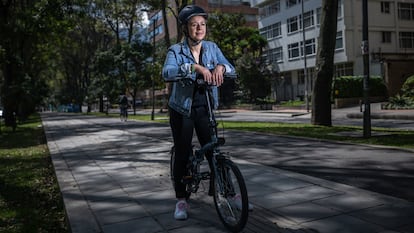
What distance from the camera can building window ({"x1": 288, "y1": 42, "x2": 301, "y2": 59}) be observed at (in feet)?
151

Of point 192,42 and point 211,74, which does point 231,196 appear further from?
point 192,42

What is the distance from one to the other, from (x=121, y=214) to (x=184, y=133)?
3.99ft

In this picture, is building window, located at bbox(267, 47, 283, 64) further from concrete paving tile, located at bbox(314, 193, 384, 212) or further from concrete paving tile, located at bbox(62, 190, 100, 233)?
concrete paving tile, located at bbox(314, 193, 384, 212)

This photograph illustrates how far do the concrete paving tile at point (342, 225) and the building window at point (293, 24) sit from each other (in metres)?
44.5

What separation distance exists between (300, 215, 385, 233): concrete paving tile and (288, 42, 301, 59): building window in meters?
43.3

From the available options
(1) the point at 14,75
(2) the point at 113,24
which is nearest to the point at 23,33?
(1) the point at 14,75

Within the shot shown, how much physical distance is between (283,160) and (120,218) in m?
3.84


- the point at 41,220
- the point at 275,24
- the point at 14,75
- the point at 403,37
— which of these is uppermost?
the point at 275,24

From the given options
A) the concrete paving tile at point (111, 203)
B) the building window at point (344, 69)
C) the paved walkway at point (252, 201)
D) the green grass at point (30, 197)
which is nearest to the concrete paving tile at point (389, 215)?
the paved walkway at point (252, 201)

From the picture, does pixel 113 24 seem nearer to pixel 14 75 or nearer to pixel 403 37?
pixel 14 75

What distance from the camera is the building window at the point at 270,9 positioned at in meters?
50.5

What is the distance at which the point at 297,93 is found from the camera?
4728 centimetres

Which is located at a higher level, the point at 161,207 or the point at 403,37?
the point at 403,37

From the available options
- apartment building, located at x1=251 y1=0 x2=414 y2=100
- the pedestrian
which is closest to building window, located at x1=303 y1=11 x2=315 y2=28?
apartment building, located at x1=251 y1=0 x2=414 y2=100
